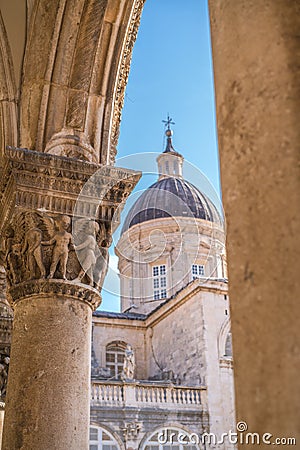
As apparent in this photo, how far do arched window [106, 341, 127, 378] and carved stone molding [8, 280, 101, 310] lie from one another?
21486mm

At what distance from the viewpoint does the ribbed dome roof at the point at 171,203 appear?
2480cm

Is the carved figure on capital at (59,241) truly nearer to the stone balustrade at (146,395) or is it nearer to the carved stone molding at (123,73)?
the carved stone molding at (123,73)

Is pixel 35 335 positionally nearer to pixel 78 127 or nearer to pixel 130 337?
pixel 78 127

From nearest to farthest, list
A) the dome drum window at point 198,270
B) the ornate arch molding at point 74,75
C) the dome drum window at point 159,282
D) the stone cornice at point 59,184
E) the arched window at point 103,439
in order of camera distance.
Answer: the stone cornice at point 59,184
the ornate arch molding at point 74,75
the arched window at point 103,439
the dome drum window at point 198,270
the dome drum window at point 159,282

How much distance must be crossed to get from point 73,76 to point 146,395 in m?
16.2

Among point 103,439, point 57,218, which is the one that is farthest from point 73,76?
point 103,439

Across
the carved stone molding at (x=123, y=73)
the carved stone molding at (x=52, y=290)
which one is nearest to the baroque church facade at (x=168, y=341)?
the carved stone molding at (x=123, y=73)

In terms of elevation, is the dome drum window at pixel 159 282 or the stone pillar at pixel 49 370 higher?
the dome drum window at pixel 159 282

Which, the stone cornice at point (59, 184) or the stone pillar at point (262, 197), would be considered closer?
the stone pillar at point (262, 197)

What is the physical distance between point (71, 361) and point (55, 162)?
1.48m

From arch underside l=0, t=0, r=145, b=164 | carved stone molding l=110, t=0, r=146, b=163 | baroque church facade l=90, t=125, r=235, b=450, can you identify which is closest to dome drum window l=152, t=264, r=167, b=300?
baroque church facade l=90, t=125, r=235, b=450

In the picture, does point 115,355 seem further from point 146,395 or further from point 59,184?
point 59,184

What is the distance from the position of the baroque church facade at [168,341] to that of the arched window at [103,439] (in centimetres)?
3

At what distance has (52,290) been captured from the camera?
416 centimetres
